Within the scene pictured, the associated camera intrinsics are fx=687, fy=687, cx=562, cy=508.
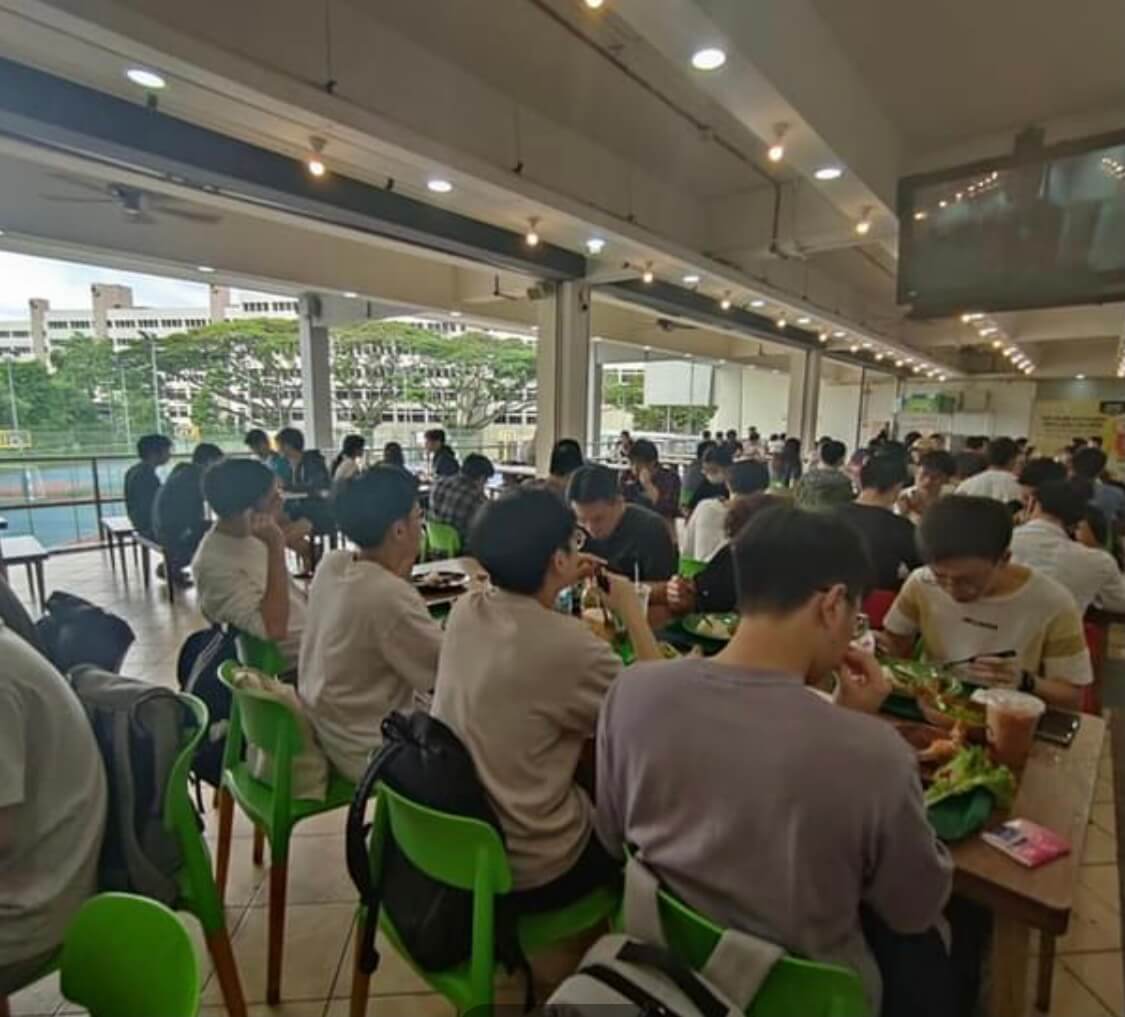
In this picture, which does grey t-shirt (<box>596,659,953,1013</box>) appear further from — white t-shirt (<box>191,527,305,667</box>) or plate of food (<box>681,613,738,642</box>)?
white t-shirt (<box>191,527,305,667</box>)

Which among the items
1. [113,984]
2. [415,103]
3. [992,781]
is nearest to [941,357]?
[415,103]

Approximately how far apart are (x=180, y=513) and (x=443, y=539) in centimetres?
208

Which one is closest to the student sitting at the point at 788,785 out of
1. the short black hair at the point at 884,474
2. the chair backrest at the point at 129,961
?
the chair backrest at the point at 129,961

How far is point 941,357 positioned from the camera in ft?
50.1

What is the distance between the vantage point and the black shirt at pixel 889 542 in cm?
314

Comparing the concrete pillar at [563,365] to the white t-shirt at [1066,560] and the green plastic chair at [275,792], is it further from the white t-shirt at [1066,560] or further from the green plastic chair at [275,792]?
the green plastic chair at [275,792]

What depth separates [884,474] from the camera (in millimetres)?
3566

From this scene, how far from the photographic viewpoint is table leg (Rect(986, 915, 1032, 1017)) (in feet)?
3.91

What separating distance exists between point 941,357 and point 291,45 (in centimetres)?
1567

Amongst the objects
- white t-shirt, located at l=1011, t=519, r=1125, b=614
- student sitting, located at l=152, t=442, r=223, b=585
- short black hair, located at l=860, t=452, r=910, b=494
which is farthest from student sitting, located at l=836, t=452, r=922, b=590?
student sitting, located at l=152, t=442, r=223, b=585

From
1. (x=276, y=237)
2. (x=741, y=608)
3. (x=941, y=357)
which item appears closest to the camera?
(x=741, y=608)

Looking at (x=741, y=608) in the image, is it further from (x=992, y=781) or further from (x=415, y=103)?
(x=415, y=103)

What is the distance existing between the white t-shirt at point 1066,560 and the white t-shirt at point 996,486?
2.09 meters

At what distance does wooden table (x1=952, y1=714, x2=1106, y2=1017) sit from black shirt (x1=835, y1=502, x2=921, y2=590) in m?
1.68
